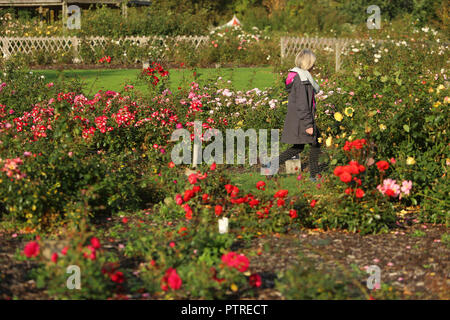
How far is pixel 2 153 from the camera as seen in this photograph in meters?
4.79

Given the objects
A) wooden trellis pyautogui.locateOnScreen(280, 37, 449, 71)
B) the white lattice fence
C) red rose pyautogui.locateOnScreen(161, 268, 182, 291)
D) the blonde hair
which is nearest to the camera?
red rose pyautogui.locateOnScreen(161, 268, 182, 291)

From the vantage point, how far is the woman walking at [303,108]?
5984mm

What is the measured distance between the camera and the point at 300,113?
6.03 m

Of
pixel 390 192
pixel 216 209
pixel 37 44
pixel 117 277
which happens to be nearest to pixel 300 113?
pixel 390 192

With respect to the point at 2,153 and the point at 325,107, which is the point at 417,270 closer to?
the point at 2,153

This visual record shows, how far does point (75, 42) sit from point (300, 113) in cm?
1434

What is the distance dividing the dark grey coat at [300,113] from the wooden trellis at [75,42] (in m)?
13.3

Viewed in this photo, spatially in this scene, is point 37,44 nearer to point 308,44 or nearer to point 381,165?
point 308,44

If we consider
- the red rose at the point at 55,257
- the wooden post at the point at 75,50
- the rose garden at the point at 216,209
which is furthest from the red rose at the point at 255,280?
the wooden post at the point at 75,50

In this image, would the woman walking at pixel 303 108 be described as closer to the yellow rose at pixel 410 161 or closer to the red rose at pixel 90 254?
the yellow rose at pixel 410 161

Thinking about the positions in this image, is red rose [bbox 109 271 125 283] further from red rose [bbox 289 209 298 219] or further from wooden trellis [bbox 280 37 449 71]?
wooden trellis [bbox 280 37 449 71]

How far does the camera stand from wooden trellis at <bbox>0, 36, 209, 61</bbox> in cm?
1883

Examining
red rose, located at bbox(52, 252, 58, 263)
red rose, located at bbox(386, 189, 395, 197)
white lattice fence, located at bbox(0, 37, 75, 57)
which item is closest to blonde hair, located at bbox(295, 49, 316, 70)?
red rose, located at bbox(386, 189, 395, 197)

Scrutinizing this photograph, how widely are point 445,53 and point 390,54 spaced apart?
190 cm
